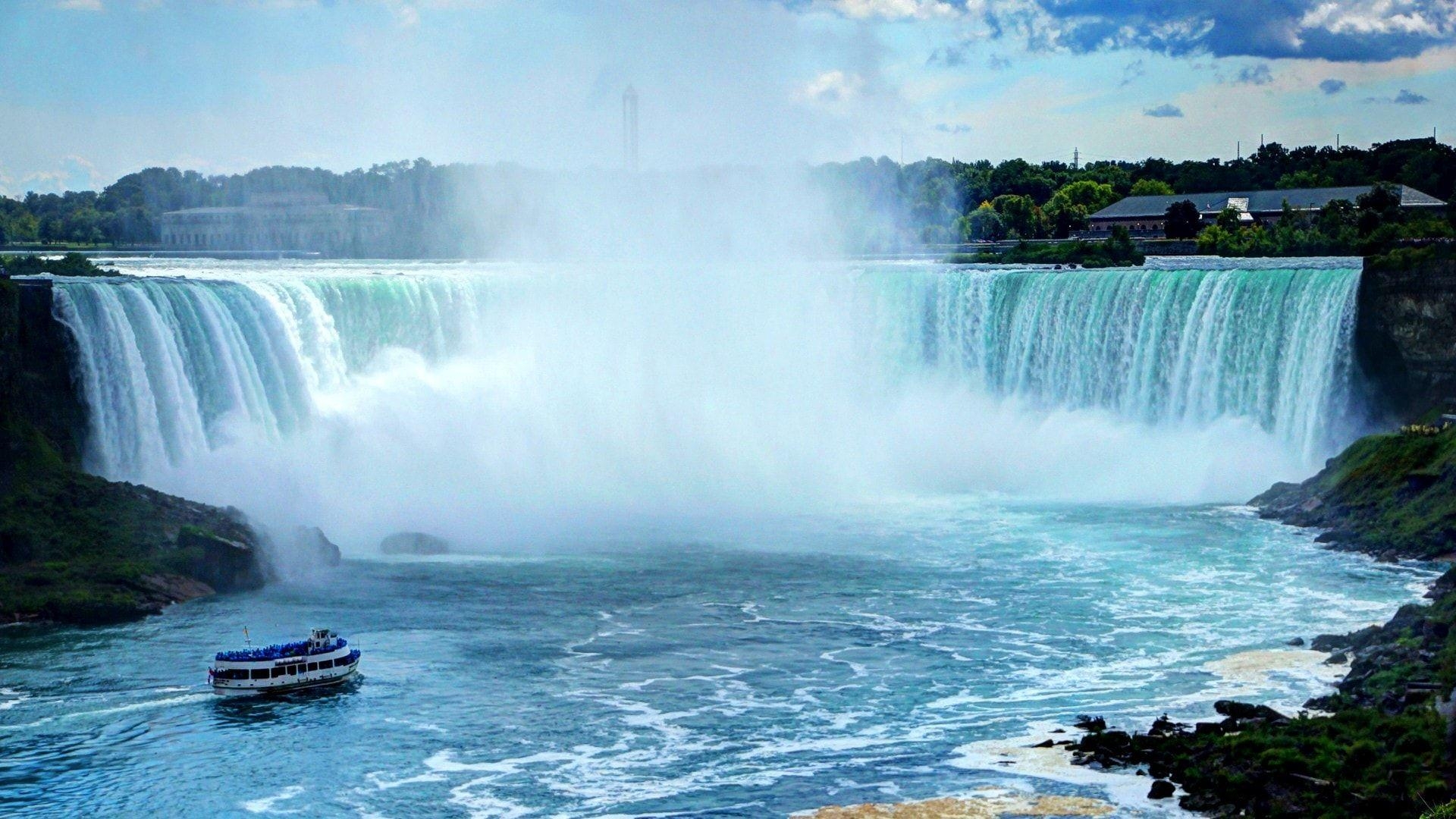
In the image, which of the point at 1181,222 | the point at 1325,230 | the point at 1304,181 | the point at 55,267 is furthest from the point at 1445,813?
the point at 1304,181

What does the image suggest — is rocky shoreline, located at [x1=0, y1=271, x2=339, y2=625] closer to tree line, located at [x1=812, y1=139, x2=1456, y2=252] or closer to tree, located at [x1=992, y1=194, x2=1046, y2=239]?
tree line, located at [x1=812, y1=139, x2=1456, y2=252]

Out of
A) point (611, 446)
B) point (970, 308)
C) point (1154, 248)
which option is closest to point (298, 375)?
point (611, 446)

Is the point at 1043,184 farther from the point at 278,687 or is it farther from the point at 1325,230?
the point at 278,687

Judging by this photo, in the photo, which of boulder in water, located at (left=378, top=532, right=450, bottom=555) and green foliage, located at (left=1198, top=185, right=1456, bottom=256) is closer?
boulder in water, located at (left=378, top=532, right=450, bottom=555)

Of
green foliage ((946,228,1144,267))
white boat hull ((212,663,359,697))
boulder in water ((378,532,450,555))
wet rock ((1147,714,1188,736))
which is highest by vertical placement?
green foliage ((946,228,1144,267))

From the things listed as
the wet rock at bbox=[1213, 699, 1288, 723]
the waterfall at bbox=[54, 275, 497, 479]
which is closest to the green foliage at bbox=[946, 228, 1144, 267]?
the waterfall at bbox=[54, 275, 497, 479]

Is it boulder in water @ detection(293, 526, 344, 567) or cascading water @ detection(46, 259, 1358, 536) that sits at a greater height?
cascading water @ detection(46, 259, 1358, 536)

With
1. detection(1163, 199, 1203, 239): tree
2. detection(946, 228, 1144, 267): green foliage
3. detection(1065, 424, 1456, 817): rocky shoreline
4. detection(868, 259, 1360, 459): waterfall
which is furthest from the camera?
detection(1163, 199, 1203, 239): tree

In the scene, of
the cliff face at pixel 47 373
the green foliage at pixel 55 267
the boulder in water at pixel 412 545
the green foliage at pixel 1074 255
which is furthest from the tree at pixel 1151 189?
the cliff face at pixel 47 373

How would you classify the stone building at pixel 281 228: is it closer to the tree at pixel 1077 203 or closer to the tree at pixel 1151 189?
the tree at pixel 1077 203
